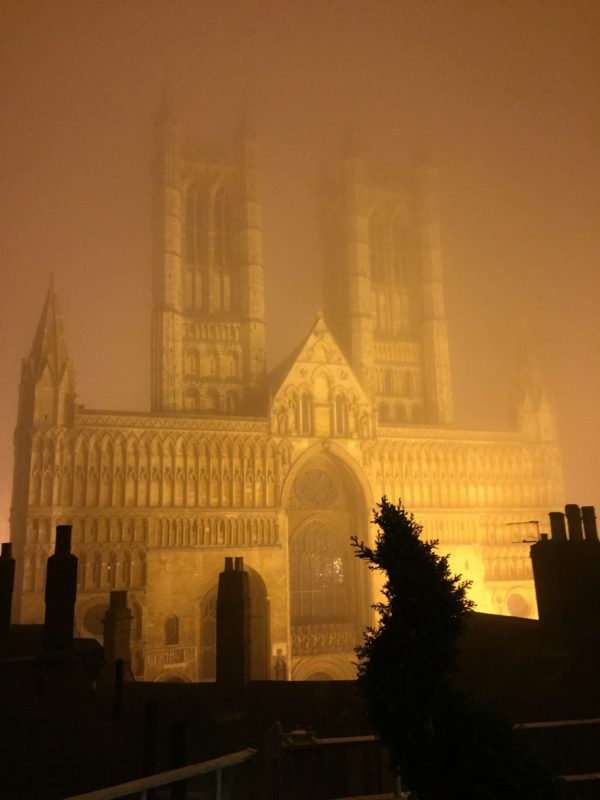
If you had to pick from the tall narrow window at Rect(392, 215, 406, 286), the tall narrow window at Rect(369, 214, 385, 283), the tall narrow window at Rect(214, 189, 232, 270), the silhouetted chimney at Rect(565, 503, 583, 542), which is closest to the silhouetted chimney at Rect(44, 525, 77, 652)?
the silhouetted chimney at Rect(565, 503, 583, 542)

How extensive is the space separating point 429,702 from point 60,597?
802 centimetres

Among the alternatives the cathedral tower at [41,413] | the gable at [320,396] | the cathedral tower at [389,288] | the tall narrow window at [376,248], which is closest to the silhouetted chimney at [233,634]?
the cathedral tower at [41,413]

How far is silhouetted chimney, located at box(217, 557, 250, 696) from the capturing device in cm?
1352

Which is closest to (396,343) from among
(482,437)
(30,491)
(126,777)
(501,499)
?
(482,437)

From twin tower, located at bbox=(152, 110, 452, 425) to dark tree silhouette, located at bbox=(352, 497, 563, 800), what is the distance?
111 ft

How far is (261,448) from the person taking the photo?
120ft

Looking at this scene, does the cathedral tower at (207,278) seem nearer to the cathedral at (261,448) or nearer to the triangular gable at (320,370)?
the cathedral at (261,448)

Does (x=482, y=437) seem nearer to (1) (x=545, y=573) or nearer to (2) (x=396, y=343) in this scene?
(2) (x=396, y=343)

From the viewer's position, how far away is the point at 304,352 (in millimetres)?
39031

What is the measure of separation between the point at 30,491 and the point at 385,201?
36.3m

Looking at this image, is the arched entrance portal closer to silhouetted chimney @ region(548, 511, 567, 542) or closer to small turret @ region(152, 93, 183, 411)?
small turret @ region(152, 93, 183, 411)

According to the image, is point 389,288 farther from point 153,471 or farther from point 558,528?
point 558,528

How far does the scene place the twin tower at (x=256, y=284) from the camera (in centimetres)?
4375

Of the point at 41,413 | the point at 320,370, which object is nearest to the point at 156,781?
the point at 41,413
